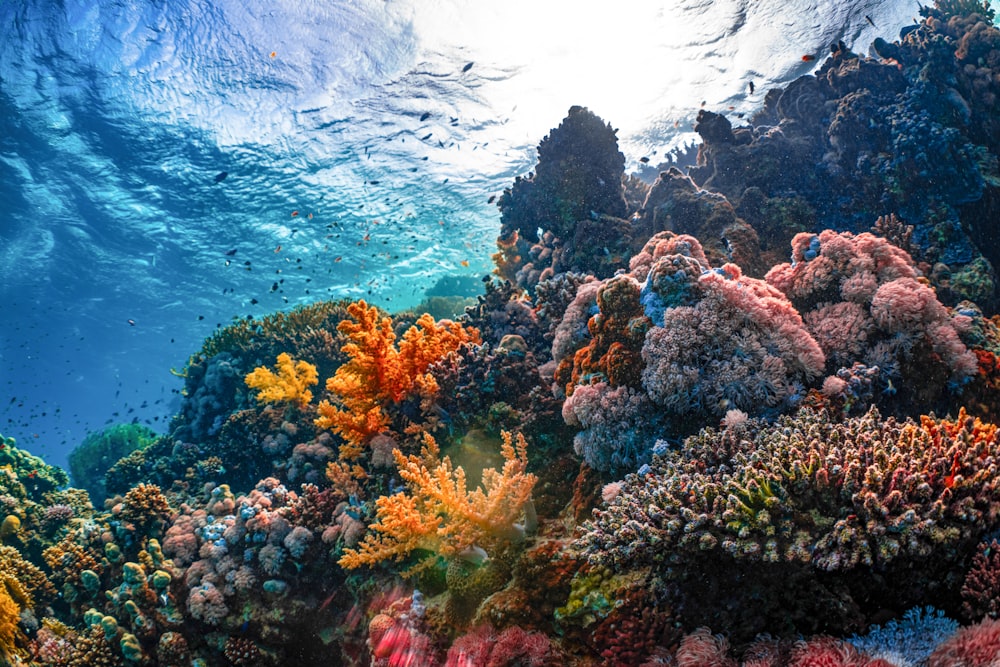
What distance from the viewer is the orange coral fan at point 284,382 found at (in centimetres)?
880

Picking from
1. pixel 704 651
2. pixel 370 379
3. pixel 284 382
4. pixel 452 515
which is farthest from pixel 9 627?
pixel 704 651

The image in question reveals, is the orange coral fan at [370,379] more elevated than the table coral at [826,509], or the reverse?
the orange coral fan at [370,379]

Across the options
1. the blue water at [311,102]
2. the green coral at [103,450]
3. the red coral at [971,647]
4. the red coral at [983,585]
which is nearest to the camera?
the red coral at [971,647]

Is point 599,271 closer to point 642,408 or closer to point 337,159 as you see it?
point 642,408

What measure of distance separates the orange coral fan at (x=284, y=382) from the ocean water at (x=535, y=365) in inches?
15.8

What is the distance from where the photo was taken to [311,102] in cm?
1605

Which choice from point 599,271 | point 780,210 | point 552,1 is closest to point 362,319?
point 599,271

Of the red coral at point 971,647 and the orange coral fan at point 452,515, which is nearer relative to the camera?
the red coral at point 971,647

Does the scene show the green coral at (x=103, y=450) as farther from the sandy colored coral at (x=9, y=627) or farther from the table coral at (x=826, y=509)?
the table coral at (x=826, y=509)

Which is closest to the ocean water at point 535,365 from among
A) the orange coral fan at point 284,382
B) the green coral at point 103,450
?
the orange coral fan at point 284,382

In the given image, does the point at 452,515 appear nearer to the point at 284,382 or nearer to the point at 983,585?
the point at 983,585

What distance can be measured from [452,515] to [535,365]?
108 inches

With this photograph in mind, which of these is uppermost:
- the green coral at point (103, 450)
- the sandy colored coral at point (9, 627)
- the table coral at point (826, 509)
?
the green coral at point (103, 450)

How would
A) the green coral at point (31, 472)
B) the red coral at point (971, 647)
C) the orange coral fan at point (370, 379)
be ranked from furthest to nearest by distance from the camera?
the green coral at point (31, 472)
the orange coral fan at point (370, 379)
the red coral at point (971, 647)
